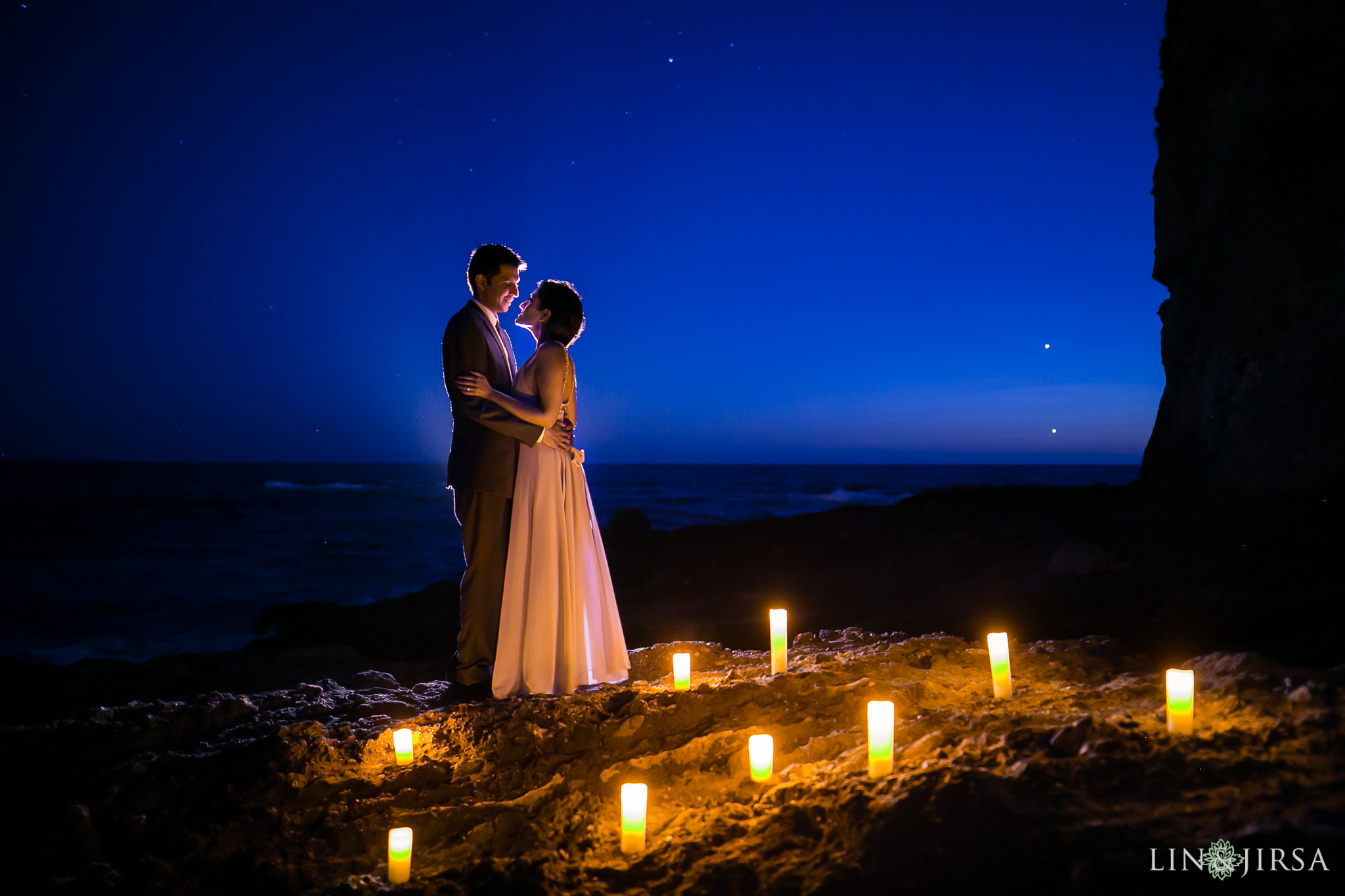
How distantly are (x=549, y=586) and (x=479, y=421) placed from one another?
1.00 metres

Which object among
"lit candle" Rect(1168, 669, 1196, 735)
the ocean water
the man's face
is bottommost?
the ocean water

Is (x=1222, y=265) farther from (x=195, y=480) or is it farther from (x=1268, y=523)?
(x=195, y=480)

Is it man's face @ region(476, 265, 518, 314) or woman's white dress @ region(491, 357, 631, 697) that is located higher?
man's face @ region(476, 265, 518, 314)

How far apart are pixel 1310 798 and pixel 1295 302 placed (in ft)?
21.0

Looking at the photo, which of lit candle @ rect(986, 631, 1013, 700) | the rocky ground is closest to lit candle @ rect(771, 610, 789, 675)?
the rocky ground

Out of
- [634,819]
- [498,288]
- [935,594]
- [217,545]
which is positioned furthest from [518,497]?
[217,545]

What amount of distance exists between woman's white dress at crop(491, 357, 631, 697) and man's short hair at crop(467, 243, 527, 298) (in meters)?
0.67

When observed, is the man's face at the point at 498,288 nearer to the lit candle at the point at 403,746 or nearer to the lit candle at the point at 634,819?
the lit candle at the point at 403,746

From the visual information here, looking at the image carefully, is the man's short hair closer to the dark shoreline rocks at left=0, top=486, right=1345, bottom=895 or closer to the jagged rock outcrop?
the dark shoreline rocks at left=0, top=486, right=1345, bottom=895

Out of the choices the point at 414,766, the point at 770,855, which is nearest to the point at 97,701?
the point at 414,766

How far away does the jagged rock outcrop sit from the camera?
20.6 ft

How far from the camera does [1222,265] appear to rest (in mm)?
7613

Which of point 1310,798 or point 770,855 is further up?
point 1310,798

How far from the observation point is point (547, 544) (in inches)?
161
